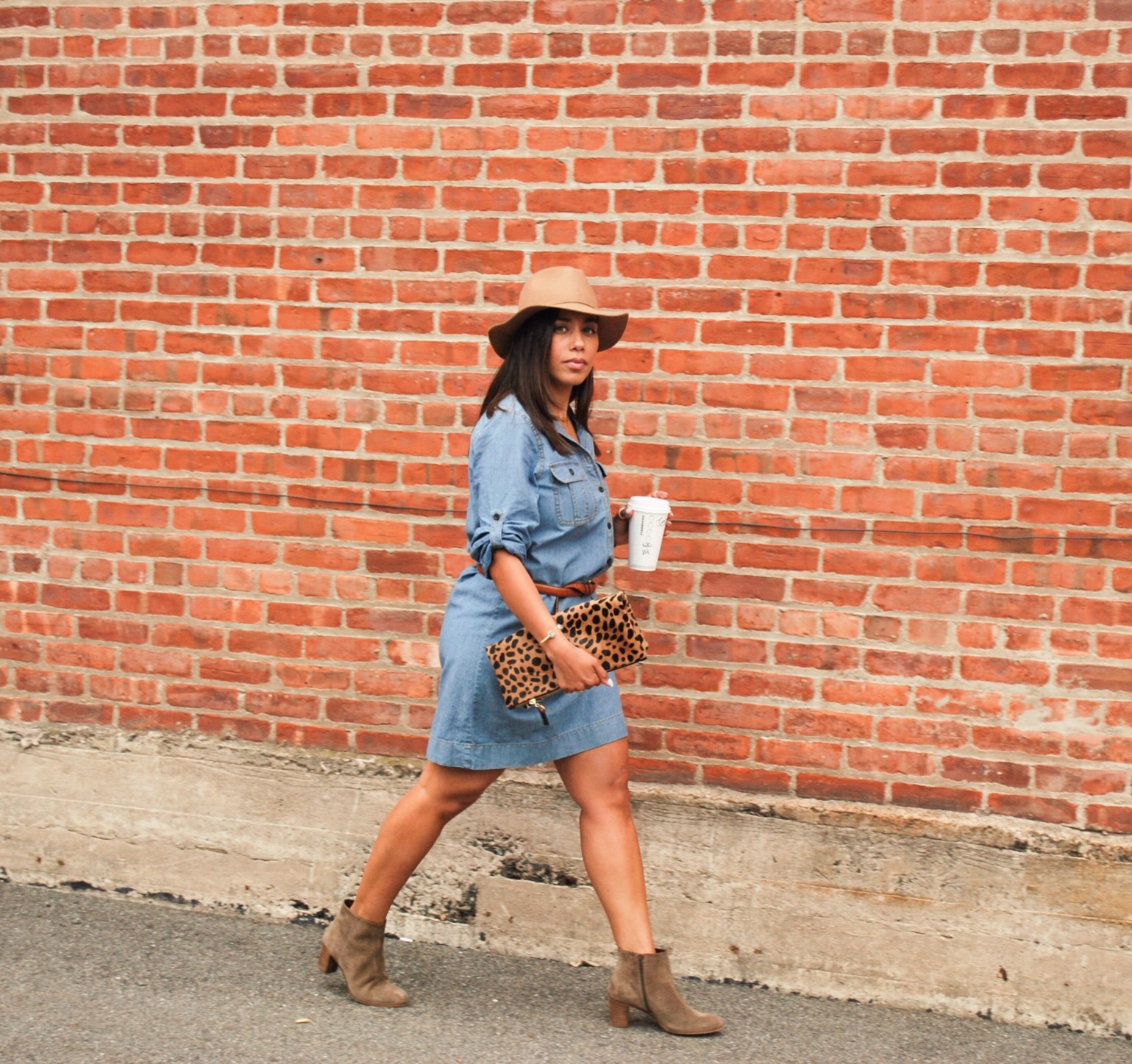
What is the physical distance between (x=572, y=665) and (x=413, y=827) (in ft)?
2.28

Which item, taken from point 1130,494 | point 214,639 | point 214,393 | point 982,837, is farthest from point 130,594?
point 1130,494

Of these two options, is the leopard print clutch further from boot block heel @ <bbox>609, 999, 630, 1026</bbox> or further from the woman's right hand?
boot block heel @ <bbox>609, 999, 630, 1026</bbox>

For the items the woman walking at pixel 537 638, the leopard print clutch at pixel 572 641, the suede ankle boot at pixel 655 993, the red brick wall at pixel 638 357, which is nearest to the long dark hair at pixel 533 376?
the woman walking at pixel 537 638

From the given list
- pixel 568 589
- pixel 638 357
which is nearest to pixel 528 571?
Answer: pixel 568 589

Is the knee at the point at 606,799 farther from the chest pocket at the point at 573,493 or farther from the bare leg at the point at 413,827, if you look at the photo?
the chest pocket at the point at 573,493

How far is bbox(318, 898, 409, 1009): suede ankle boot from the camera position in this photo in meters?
3.42

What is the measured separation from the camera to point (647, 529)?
332 centimetres

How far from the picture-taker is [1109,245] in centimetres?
352

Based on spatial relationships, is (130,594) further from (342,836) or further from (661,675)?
(661,675)

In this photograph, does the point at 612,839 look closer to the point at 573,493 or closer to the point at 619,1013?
the point at 619,1013

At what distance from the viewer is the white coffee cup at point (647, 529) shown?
10.9ft

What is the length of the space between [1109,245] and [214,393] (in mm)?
2685

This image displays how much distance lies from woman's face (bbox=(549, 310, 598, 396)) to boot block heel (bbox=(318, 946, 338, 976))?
1692 millimetres

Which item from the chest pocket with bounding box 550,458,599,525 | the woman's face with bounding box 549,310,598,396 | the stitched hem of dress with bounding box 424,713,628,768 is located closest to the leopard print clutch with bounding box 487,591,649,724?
the stitched hem of dress with bounding box 424,713,628,768
